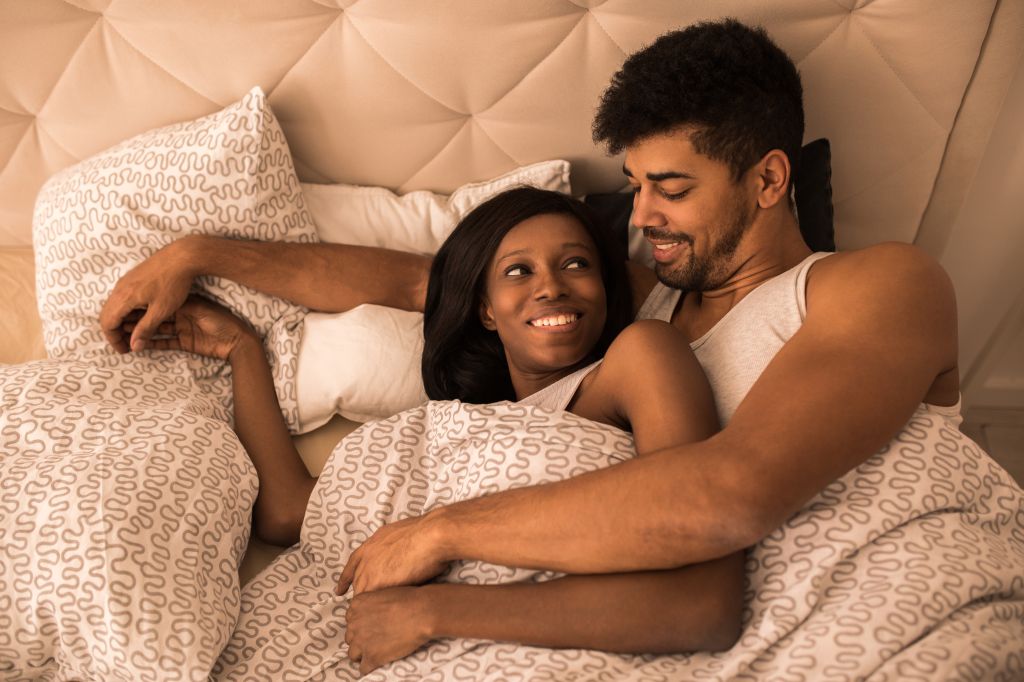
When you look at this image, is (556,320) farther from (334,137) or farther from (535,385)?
(334,137)

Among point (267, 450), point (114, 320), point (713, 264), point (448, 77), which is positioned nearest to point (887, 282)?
point (713, 264)

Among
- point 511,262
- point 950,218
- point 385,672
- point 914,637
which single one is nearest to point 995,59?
point 950,218

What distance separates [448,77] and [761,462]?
1.07 metres

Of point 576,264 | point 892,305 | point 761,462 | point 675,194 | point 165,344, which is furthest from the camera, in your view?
point 165,344

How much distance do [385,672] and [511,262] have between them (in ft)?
2.42

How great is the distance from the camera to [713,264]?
140cm

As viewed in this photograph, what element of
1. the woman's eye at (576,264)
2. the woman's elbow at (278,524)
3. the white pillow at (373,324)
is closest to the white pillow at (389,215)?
the white pillow at (373,324)

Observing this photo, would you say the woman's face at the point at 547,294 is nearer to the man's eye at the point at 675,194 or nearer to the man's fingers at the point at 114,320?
the man's eye at the point at 675,194

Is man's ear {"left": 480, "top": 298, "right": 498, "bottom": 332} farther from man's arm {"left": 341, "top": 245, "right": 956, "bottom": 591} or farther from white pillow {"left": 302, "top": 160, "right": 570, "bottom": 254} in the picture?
man's arm {"left": 341, "top": 245, "right": 956, "bottom": 591}

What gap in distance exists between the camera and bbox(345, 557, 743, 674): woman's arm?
1009mm

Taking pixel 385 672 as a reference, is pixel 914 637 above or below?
above

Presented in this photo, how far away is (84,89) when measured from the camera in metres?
1.69

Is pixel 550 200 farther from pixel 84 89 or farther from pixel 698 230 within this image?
pixel 84 89

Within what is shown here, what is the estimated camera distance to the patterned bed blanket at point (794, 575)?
0.95 meters
